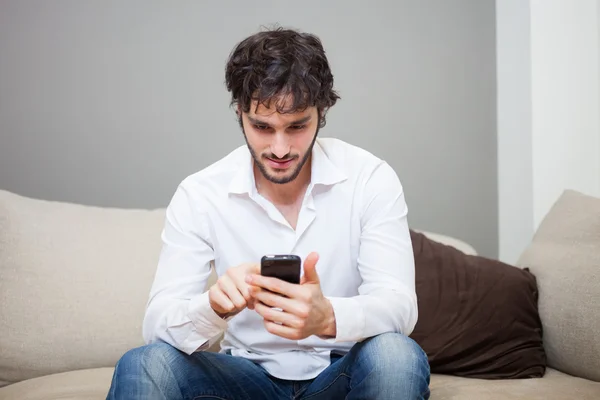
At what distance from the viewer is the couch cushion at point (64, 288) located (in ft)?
6.14

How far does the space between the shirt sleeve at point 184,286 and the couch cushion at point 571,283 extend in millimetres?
986

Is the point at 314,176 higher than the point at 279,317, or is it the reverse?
the point at 314,176

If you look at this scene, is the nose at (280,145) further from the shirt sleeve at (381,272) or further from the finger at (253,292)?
the finger at (253,292)

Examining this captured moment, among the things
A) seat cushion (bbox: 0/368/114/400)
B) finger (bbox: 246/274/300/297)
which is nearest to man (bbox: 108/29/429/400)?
finger (bbox: 246/274/300/297)

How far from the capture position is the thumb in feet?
4.27

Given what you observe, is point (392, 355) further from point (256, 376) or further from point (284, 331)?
point (256, 376)

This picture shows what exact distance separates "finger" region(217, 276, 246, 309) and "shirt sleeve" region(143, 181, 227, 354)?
0.08m

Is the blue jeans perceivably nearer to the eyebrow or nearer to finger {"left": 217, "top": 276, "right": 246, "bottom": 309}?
finger {"left": 217, "top": 276, "right": 246, "bottom": 309}

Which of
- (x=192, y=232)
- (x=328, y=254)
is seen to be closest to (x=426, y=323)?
(x=328, y=254)

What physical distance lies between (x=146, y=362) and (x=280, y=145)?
1.78 feet

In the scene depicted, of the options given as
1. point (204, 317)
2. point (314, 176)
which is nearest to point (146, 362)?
point (204, 317)

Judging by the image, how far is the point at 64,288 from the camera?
1.94m

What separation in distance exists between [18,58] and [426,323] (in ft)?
5.41

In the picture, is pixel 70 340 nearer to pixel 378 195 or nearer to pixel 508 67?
pixel 378 195
